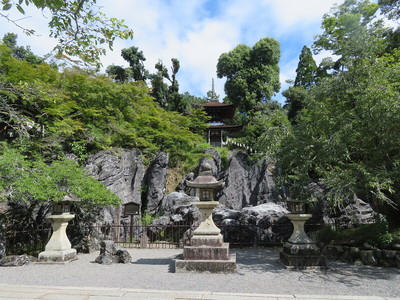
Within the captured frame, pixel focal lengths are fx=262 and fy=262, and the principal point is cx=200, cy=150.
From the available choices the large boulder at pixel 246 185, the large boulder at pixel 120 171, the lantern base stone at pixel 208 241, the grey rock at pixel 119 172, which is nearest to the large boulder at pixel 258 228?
the lantern base stone at pixel 208 241

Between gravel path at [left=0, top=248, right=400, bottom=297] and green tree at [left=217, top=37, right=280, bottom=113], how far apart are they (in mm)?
22506

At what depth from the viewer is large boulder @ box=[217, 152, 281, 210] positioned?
18.8 metres

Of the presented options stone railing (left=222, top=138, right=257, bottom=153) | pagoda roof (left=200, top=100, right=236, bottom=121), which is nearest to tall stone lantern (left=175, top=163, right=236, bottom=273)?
stone railing (left=222, top=138, right=257, bottom=153)

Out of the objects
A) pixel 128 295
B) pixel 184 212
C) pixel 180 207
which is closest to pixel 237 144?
pixel 180 207

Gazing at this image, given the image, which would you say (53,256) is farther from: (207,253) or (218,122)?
(218,122)

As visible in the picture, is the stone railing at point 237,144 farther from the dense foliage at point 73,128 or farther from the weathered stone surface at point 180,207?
the weathered stone surface at point 180,207

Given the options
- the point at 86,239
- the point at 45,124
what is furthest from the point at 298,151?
the point at 45,124

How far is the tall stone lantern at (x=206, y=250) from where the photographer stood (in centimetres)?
679

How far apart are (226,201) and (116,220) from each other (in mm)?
8500

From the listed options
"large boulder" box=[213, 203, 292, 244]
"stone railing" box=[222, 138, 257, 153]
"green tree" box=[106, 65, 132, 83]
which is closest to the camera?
"large boulder" box=[213, 203, 292, 244]

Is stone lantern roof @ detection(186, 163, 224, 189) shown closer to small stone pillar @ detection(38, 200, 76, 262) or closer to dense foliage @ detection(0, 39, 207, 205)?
dense foliage @ detection(0, 39, 207, 205)

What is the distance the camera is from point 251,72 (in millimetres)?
29250

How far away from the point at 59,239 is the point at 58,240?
0.04 metres

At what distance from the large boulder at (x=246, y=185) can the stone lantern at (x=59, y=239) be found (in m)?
12.1
